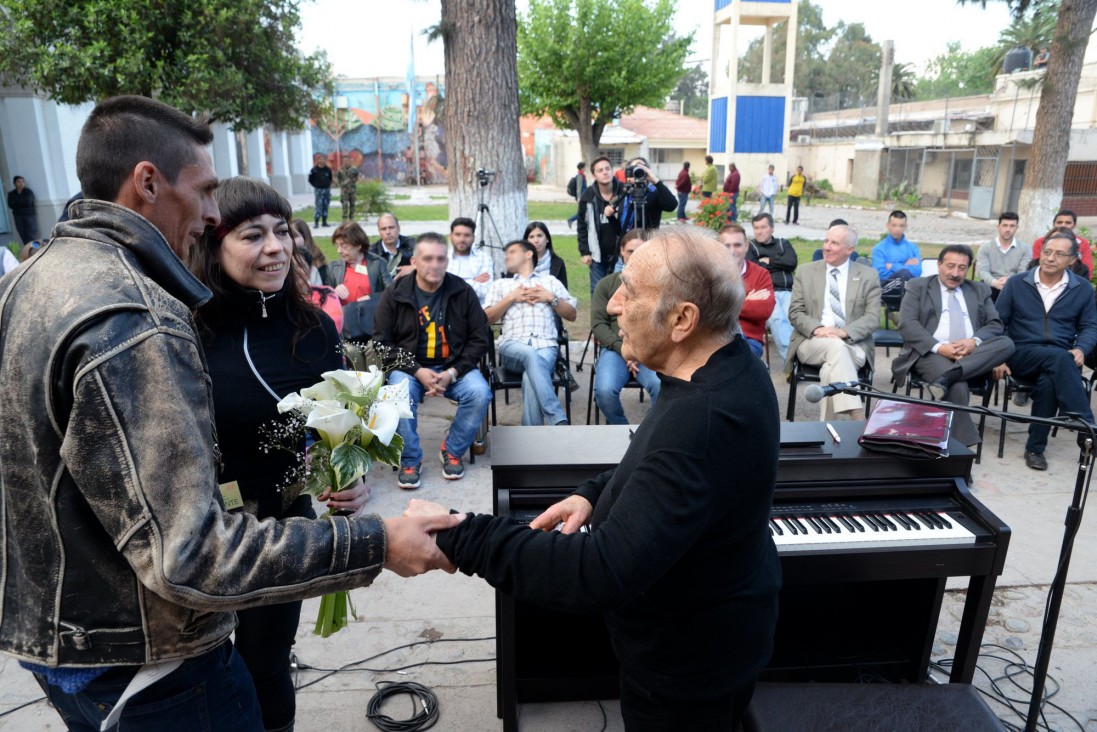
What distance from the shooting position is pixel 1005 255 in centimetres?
877

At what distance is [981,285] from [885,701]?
194 inches

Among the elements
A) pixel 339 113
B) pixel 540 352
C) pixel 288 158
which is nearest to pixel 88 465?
pixel 540 352

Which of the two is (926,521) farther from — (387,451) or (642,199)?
(642,199)

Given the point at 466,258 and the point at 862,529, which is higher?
the point at 466,258

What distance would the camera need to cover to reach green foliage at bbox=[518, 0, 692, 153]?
3053cm

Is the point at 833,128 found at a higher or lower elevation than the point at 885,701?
higher

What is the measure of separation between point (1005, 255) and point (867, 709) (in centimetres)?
801

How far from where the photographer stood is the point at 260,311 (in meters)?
2.47

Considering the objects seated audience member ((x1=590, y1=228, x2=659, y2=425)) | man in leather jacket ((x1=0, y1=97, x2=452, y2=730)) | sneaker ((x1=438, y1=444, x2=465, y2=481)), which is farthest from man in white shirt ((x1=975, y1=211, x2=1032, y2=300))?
→ man in leather jacket ((x1=0, y1=97, x2=452, y2=730))

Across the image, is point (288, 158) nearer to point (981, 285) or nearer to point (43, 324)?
point (981, 285)

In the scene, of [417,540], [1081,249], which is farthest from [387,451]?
[1081,249]

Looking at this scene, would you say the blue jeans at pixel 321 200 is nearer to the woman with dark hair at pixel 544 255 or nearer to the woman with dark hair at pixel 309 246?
the woman with dark hair at pixel 544 255

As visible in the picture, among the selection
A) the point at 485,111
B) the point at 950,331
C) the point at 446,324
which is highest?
the point at 485,111

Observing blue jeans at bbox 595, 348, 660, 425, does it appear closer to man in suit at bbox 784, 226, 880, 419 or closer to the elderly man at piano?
man in suit at bbox 784, 226, 880, 419
